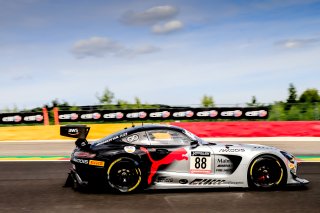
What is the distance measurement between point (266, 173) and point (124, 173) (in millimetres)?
2483

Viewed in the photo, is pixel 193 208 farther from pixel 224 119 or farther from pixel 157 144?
pixel 224 119

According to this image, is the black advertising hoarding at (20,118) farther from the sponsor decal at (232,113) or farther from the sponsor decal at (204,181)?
the sponsor decal at (204,181)

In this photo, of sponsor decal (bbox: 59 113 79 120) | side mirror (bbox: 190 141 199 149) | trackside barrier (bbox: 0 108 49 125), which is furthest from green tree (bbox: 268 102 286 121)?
side mirror (bbox: 190 141 199 149)

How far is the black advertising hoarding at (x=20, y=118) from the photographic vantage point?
25.3 metres

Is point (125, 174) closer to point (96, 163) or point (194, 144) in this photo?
point (96, 163)

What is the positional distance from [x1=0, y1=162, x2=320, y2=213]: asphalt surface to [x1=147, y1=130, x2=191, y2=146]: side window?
864mm

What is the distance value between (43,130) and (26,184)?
11.0 meters

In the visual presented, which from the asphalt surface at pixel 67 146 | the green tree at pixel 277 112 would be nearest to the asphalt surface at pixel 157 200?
the asphalt surface at pixel 67 146

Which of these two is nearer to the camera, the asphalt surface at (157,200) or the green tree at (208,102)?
the asphalt surface at (157,200)

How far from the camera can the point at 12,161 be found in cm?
1254

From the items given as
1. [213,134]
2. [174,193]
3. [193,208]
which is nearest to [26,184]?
[174,193]

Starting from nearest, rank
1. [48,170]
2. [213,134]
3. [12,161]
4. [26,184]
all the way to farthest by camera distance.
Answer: [26,184]
[48,170]
[12,161]
[213,134]

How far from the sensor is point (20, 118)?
25500 mm

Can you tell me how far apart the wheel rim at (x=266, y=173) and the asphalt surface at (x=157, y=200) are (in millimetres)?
197
